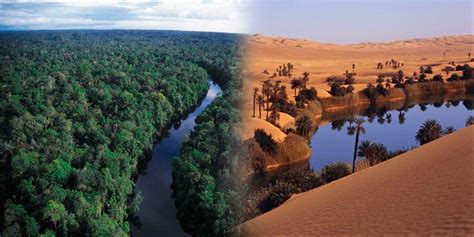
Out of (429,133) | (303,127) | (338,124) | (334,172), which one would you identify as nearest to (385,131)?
(338,124)

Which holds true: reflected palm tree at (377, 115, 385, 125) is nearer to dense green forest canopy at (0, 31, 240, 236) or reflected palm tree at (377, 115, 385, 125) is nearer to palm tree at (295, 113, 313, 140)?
dense green forest canopy at (0, 31, 240, 236)

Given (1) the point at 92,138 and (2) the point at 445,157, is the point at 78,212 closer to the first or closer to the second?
(1) the point at 92,138

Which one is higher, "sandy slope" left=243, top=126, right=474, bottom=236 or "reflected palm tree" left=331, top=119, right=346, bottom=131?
"sandy slope" left=243, top=126, right=474, bottom=236

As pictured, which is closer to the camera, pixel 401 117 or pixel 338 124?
pixel 338 124

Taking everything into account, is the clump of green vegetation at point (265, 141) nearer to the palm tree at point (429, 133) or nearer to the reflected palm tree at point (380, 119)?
the palm tree at point (429, 133)

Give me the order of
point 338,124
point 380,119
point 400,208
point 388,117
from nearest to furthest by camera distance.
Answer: point 400,208, point 338,124, point 380,119, point 388,117

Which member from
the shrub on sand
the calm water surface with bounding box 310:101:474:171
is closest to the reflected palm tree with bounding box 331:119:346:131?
the calm water surface with bounding box 310:101:474:171

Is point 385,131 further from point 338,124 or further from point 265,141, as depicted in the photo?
point 265,141
